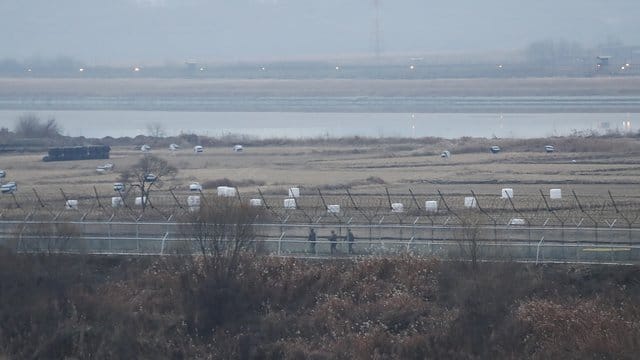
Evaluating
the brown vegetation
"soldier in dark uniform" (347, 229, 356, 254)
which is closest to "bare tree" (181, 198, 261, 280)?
the brown vegetation

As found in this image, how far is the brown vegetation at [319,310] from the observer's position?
6.80 m

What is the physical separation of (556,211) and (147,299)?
3.49 m

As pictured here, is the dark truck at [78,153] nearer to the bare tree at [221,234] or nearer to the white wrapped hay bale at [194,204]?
the white wrapped hay bale at [194,204]

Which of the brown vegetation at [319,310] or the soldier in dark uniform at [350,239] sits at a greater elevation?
the soldier in dark uniform at [350,239]

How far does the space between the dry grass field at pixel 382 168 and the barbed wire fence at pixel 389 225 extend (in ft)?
4.39

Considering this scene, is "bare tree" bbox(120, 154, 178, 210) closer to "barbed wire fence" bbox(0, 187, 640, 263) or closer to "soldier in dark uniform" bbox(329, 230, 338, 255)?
"barbed wire fence" bbox(0, 187, 640, 263)

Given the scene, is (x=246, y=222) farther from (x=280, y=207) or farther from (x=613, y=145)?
(x=613, y=145)

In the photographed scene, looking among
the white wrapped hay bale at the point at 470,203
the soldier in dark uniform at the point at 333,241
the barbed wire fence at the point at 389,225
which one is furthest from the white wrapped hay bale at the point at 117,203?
the white wrapped hay bale at the point at 470,203

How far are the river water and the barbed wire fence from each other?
405 inches

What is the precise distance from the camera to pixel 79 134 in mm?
21969

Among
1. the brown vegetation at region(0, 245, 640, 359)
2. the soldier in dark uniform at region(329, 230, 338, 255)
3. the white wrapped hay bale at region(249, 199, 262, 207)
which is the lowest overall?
the brown vegetation at region(0, 245, 640, 359)

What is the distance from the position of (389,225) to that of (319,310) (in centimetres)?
116

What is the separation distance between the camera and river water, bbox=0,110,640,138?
20.9 meters

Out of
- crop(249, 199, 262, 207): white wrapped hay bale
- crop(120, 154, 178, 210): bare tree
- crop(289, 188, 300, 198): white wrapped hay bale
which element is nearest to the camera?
crop(249, 199, 262, 207): white wrapped hay bale
